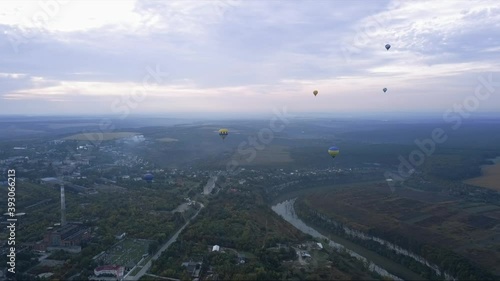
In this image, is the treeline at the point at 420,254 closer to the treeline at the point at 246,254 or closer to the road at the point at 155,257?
the treeline at the point at 246,254

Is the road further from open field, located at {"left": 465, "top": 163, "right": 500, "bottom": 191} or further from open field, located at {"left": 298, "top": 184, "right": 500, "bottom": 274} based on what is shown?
open field, located at {"left": 465, "top": 163, "right": 500, "bottom": 191}

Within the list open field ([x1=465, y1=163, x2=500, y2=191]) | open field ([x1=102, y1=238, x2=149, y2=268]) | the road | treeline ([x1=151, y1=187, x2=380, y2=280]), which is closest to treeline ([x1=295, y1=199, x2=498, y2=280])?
treeline ([x1=151, y1=187, x2=380, y2=280])

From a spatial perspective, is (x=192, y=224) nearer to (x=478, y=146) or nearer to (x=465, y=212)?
(x=465, y=212)

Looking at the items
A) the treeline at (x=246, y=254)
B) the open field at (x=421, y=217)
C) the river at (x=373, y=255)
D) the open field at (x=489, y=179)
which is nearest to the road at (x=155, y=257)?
the treeline at (x=246, y=254)

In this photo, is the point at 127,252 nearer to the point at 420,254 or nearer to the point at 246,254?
the point at 246,254

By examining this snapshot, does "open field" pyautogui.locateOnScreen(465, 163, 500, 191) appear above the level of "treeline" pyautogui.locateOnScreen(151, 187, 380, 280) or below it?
above
